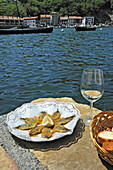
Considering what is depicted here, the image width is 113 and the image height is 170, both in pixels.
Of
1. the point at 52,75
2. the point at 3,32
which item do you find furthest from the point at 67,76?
the point at 3,32

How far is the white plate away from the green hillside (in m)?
163

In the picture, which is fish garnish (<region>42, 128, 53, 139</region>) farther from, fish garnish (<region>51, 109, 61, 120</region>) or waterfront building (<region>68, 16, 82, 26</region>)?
waterfront building (<region>68, 16, 82, 26</region>)

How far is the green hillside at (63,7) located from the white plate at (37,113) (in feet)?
534

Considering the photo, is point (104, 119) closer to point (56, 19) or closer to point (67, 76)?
point (67, 76)

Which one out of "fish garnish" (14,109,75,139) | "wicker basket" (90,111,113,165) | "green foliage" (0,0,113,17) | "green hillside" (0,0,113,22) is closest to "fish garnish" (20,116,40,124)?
"fish garnish" (14,109,75,139)

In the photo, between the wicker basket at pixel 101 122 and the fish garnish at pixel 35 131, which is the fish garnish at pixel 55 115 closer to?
the fish garnish at pixel 35 131

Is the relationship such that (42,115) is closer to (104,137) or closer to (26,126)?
(26,126)

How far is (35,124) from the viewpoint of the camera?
1.79 m

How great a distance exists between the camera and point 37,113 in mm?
2027

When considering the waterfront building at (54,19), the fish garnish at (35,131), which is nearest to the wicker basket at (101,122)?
the fish garnish at (35,131)

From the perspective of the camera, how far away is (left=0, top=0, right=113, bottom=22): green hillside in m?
158

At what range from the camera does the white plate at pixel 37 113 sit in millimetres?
1682

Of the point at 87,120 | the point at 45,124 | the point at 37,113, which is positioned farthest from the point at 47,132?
the point at 87,120

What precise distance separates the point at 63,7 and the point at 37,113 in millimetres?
185621
